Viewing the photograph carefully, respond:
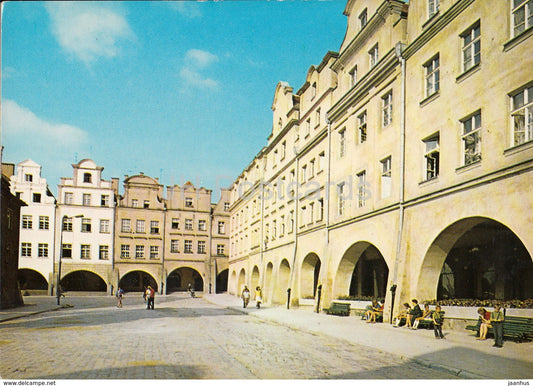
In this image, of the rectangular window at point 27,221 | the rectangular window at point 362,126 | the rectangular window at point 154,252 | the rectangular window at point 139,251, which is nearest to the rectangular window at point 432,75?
the rectangular window at point 362,126

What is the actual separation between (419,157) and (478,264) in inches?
296

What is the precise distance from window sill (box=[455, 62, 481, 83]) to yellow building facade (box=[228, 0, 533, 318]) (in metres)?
0.05

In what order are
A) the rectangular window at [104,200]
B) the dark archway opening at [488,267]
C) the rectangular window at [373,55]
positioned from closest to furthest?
the dark archway opening at [488,267] → the rectangular window at [373,55] → the rectangular window at [104,200]

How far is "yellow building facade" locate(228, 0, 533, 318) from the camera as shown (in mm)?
14406

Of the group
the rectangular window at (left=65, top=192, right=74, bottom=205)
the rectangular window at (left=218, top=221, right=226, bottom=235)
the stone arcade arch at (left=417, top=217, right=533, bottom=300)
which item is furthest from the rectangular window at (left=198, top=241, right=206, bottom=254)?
the stone arcade arch at (left=417, top=217, right=533, bottom=300)

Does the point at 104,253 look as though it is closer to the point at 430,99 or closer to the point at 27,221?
the point at 27,221

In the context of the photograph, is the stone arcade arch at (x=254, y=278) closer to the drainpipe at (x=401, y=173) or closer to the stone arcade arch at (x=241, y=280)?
the stone arcade arch at (x=241, y=280)

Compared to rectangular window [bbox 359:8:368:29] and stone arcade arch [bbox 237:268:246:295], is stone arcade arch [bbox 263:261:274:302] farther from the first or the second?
rectangular window [bbox 359:8:368:29]

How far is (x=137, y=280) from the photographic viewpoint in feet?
202

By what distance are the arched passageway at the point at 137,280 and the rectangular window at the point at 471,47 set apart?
51955 mm

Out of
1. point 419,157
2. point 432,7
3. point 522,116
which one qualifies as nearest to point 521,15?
point 522,116

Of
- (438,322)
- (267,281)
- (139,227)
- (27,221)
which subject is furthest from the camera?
(139,227)

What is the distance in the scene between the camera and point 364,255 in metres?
29.1

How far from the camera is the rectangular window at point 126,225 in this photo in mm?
57812
